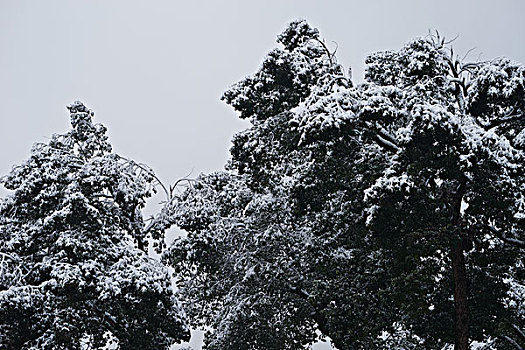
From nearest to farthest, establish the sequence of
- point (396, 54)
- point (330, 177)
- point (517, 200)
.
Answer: point (517, 200), point (330, 177), point (396, 54)

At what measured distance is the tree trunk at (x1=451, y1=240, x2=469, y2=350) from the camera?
1057cm

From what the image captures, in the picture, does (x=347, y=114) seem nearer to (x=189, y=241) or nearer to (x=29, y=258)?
(x=189, y=241)

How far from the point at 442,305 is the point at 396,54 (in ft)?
20.2

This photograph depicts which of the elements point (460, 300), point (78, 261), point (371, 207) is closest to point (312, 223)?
point (371, 207)

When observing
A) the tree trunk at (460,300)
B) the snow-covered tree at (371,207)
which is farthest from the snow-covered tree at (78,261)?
the tree trunk at (460,300)

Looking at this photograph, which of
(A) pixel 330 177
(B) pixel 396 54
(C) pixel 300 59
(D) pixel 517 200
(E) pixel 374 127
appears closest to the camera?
(D) pixel 517 200

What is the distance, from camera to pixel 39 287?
12.5m

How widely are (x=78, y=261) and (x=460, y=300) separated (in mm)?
7718

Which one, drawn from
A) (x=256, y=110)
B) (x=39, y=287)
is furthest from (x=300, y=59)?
(x=39, y=287)

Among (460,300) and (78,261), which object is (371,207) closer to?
(460,300)

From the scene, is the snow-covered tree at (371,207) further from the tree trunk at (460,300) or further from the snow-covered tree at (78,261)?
the snow-covered tree at (78,261)

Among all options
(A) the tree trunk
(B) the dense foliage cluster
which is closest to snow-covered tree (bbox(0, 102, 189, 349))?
(B) the dense foliage cluster

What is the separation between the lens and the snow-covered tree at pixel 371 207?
10.5 meters

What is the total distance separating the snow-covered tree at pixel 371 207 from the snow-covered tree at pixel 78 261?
64.9 inches
